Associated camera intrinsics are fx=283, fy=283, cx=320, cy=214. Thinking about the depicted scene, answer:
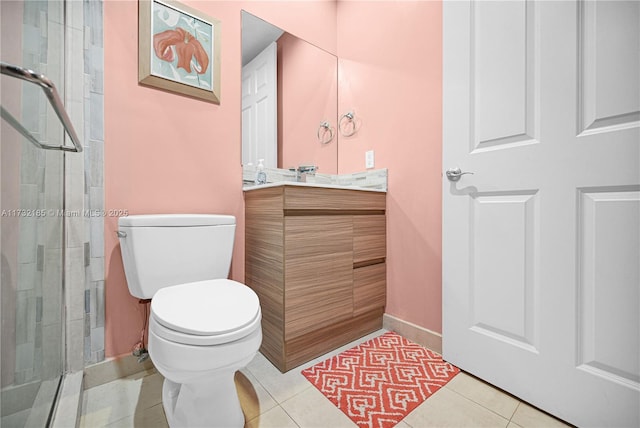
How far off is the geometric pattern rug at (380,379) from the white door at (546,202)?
6.9 inches

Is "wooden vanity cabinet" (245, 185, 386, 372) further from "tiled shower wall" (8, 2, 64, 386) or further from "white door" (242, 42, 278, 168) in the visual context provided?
"tiled shower wall" (8, 2, 64, 386)

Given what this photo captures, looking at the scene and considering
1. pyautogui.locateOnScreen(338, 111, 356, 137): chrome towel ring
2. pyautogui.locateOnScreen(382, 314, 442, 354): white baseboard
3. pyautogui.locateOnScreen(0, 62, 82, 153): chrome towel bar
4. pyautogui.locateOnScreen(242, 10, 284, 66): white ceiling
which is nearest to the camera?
pyautogui.locateOnScreen(0, 62, 82, 153): chrome towel bar

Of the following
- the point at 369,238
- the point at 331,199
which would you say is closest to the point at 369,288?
the point at 369,238

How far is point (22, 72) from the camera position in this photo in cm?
59

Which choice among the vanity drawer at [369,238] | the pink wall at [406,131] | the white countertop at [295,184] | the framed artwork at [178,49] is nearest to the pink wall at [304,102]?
the pink wall at [406,131]

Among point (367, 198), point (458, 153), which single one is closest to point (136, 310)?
point (367, 198)

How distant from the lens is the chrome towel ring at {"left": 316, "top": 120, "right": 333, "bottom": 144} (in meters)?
2.03

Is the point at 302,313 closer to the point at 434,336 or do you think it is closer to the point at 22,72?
the point at 434,336

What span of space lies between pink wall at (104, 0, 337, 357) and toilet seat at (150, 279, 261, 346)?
45cm

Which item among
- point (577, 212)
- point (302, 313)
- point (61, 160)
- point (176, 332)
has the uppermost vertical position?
point (61, 160)

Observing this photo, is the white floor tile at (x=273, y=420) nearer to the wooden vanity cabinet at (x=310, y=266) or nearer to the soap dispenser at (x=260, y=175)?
the wooden vanity cabinet at (x=310, y=266)

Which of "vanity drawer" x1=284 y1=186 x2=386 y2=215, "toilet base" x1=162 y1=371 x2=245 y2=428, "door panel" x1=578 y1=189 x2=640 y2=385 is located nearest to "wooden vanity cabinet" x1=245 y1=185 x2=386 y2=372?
"vanity drawer" x1=284 y1=186 x2=386 y2=215

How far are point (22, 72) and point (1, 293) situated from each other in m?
0.48

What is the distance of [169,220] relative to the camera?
3.89 feet
